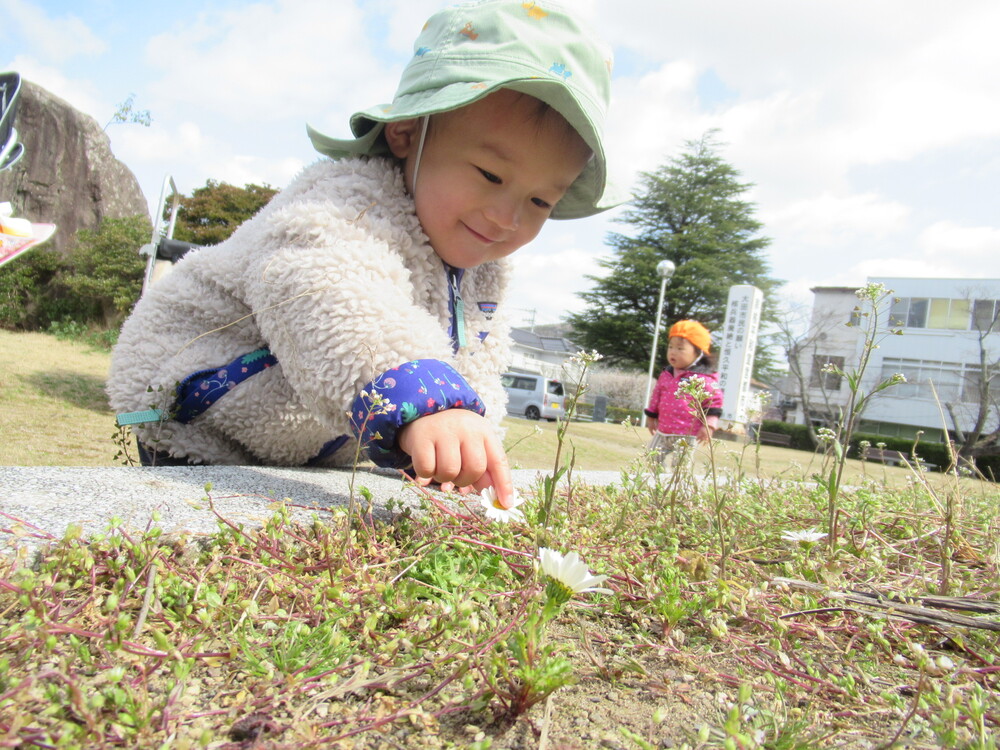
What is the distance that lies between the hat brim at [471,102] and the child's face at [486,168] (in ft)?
0.23

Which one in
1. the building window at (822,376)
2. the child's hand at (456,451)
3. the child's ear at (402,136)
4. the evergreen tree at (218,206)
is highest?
the evergreen tree at (218,206)

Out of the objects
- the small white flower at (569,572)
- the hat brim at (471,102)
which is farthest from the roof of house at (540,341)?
the small white flower at (569,572)

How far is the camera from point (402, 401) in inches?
51.0

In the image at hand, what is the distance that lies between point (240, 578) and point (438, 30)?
5.72 ft

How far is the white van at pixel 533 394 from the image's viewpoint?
23.3 meters

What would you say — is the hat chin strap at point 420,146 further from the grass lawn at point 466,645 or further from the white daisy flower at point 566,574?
the white daisy flower at point 566,574

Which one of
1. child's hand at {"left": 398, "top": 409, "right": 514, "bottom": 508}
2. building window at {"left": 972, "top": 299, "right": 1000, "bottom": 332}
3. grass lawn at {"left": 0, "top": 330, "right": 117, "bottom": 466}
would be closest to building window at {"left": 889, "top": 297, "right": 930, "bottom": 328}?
building window at {"left": 972, "top": 299, "right": 1000, "bottom": 332}

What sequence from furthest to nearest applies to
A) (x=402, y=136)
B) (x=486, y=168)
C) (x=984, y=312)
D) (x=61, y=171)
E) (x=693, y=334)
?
(x=984, y=312) < (x=61, y=171) < (x=693, y=334) < (x=402, y=136) < (x=486, y=168)

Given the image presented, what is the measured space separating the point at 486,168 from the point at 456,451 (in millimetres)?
983

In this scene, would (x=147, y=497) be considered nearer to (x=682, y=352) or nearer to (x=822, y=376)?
(x=682, y=352)

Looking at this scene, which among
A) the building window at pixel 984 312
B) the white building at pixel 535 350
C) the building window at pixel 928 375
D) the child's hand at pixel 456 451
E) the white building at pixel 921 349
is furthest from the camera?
the white building at pixel 535 350

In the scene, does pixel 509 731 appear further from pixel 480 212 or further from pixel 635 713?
pixel 480 212

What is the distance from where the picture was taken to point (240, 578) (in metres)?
0.90

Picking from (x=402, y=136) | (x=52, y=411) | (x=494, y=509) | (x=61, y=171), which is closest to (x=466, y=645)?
(x=494, y=509)
